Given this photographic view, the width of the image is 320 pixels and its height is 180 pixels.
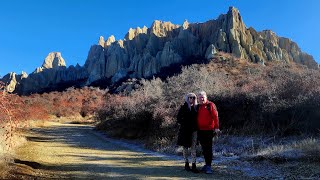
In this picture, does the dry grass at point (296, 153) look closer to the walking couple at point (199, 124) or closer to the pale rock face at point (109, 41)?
the walking couple at point (199, 124)

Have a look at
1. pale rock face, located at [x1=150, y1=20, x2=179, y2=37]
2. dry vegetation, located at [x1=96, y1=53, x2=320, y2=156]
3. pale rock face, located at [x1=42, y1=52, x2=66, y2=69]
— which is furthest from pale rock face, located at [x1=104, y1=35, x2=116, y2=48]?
dry vegetation, located at [x1=96, y1=53, x2=320, y2=156]

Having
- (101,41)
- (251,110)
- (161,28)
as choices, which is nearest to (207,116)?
(251,110)

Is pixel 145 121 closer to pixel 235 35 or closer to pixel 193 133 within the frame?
pixel 193 133

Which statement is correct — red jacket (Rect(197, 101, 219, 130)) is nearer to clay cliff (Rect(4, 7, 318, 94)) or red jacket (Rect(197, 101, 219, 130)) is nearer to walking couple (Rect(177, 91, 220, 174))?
walking couple (Rect(177, 91, 220, 174))

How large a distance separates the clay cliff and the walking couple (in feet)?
285

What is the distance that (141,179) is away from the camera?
363 inches

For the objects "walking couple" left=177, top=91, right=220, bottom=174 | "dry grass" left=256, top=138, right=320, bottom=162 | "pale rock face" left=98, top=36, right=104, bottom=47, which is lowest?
"dry grass" left=256, top=138, right=320, bottom=162

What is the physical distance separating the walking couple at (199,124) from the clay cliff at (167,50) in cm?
8681

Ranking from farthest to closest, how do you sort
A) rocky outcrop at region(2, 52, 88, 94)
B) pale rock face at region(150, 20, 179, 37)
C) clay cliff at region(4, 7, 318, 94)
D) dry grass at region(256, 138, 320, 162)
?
rocky outcrop at region(2, 52, 88, 94) → pale rock face at region(150, 20, 179, 37) → clay cliff at region(4, 7, 318, 94) → dry grass at region(256, 138, 320, 162)

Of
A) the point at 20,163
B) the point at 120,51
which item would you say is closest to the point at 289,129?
the point at 20,163

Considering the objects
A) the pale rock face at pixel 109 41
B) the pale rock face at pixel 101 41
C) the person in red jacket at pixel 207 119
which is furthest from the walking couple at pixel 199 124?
the pale rock face at pixel 101 41

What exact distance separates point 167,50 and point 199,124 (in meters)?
109

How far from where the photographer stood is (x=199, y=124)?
9.88m

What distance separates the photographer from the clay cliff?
11112 centimetres
